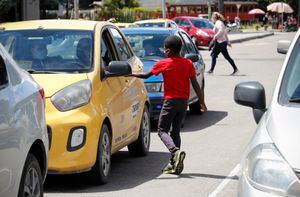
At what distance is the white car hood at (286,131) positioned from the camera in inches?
172

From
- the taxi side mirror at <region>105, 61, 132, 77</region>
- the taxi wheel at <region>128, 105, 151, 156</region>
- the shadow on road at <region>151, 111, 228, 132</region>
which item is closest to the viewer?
the taxi side mirror at <region>105, 61, 132, 77</region>

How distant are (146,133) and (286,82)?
465cm

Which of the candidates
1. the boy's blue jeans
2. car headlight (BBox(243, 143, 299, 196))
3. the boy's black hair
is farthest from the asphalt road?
car headlight (BBox(243, 143, 299, 196))

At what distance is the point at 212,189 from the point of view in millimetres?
7902

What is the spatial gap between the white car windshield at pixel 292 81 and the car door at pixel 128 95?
3435 millimetres

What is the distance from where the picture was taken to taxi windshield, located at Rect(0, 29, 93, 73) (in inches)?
327

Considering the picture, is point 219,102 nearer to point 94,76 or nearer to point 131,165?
point 131,165

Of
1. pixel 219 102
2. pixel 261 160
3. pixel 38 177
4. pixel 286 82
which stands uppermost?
pixel 286 82

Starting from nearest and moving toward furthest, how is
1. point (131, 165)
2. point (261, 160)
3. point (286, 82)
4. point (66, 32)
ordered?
1. point (261, 160)
2. point (286, 82)
3. point (66, 32)
4. point (131, 165)

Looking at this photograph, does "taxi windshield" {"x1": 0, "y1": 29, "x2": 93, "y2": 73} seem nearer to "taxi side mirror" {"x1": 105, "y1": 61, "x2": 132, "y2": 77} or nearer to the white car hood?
"taxi side mirror" {"x1": 105, "y1": 61, "x2": 132, "y2": 77}

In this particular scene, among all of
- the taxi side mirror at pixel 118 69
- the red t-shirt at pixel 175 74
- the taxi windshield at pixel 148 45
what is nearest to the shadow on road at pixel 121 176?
the red t-shirt at pixel 175 74

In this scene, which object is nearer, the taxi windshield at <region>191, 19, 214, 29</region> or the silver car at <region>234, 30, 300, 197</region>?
the silver car at <region>234, 30, 300, 197</region>

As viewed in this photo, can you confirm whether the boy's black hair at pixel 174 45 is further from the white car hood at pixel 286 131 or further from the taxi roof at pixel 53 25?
the white car hood at pixel 286 131

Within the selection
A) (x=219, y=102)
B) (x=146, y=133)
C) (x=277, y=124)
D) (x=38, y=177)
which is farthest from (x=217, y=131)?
(x=277, y=124)
